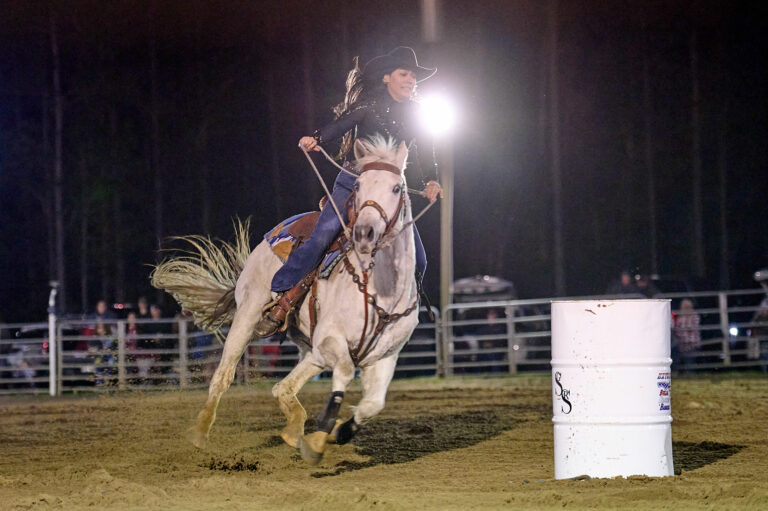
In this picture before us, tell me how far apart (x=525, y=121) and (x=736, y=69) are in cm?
807

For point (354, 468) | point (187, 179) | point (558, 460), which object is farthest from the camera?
point (187, 179)

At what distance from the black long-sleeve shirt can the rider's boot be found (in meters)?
1.06

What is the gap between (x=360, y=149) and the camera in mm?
6566

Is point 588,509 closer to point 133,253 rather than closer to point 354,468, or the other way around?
point 354,468

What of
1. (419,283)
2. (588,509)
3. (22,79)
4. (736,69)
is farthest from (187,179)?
(588,509)

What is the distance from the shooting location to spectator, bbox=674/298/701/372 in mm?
17219

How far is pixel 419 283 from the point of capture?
697cm

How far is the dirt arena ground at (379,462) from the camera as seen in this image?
5.08 metres

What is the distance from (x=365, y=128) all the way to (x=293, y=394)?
1995mm

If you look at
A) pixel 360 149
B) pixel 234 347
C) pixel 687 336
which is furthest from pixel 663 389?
pixel 687 336

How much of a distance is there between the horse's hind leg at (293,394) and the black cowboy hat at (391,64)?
2063 mm

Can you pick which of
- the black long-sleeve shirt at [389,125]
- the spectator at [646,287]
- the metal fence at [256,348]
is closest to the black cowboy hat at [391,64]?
the black long-sleeve shirt at [389,125]

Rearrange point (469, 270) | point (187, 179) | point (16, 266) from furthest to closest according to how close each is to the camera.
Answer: point (469, 270) → point (187, 179) → point (16, 266)

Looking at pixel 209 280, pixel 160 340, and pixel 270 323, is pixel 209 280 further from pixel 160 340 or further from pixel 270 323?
pixel 160 340
